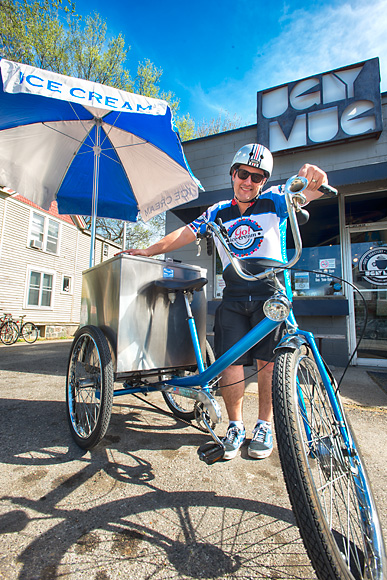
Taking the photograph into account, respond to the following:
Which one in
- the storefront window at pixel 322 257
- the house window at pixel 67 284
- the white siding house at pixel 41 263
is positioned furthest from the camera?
the house window at pixel 67 284

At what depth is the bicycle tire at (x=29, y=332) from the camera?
39.3ft

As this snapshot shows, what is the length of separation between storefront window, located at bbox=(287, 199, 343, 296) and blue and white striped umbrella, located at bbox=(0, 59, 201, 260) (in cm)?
301

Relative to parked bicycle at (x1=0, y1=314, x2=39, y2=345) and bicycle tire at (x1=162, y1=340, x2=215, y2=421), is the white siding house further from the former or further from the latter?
bicycle tire at (x1=162, y1=340, x2=215, y2=421)

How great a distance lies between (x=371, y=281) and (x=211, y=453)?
527 centimetres

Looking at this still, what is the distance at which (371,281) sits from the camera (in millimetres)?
5520

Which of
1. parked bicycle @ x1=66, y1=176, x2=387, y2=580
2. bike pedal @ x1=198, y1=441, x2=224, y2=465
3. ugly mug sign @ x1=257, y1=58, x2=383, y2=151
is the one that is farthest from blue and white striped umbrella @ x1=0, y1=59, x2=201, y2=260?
ugly mug sign @ x1=257, y1=58, x2=383, y2=151

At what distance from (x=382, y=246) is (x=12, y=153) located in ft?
19.7

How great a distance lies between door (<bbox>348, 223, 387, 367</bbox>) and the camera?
5.44m

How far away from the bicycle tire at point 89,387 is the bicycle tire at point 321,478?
1.11 metres

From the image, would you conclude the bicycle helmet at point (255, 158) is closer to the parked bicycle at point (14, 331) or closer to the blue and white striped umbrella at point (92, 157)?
the blue and white striped umbrella at point (92, 157)

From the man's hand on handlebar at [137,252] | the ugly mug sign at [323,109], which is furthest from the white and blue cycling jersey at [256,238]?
the ugly mug sign at [323,109]

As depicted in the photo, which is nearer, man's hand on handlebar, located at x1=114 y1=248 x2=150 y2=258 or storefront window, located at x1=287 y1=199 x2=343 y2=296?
man's hand on handlebar, located at x1=114 y1=248 x2=150 y2=258

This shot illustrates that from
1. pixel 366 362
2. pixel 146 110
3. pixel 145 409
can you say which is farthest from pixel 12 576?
pixel 366 362

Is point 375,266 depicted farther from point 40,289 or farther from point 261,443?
point 40,289
